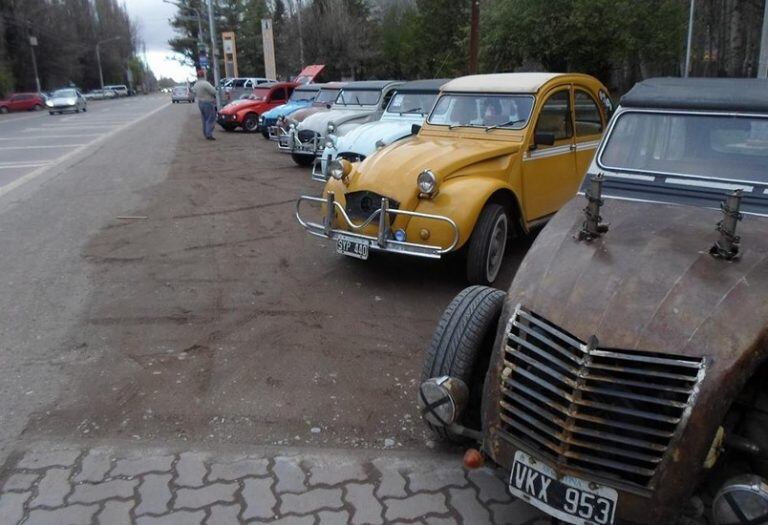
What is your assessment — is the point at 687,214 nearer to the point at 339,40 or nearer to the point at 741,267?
the point at 741,267

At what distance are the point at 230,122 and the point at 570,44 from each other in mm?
12542

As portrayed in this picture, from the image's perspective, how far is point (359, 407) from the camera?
3.69 metres

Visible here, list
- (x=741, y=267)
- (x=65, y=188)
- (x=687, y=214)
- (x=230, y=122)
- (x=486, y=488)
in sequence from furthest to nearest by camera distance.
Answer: (x=230, y=122)
(x=65, y=188)
(x=687, y=214)
(x=486, y=488)
(x=741, y=267)

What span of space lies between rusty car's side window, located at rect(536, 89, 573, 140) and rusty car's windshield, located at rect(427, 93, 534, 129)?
0.68 ft

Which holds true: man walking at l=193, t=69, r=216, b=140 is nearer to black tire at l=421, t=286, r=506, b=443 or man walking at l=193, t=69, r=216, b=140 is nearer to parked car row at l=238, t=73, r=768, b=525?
parked car row at l=238, t=73, r=768, b=525

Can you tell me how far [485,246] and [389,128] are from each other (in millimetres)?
4308

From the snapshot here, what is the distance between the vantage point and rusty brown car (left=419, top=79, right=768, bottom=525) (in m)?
2.21

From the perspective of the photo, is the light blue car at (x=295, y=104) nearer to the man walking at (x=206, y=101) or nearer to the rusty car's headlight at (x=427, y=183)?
the man walking at (x=206, y=101)

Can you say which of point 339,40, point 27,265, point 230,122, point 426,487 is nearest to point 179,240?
point 27,265

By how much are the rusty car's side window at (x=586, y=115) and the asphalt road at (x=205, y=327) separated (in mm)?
1503

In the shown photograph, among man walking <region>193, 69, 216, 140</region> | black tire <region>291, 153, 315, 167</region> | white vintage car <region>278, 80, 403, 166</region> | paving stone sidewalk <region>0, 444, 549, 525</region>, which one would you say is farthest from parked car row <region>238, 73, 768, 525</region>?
man walking <region>193, 69, 216, 140</region>

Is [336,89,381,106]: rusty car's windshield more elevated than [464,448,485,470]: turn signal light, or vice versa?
[336,89,381,106]: rusty car's windshield

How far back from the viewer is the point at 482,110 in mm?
6574

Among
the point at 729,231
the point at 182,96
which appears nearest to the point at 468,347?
the point at 729,231
